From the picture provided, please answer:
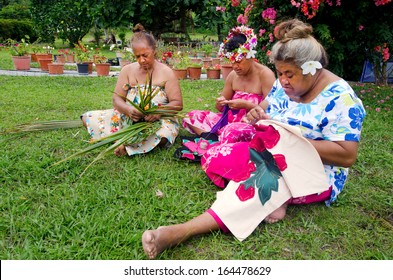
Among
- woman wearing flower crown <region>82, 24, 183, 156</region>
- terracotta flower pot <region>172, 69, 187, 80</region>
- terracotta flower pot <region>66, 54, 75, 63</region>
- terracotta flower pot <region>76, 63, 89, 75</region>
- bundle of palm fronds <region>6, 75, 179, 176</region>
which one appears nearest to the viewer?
bundle of palm fronds <region>6, 75, 179, 176</region>

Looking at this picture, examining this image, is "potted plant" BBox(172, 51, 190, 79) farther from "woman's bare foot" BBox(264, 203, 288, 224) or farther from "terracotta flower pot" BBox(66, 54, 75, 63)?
"woman's bare foot" BBox(264, 203, 288, 224)

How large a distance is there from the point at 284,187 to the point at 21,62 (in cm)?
853

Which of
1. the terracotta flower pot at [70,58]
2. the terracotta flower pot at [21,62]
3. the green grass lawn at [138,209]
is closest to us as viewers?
the green grass lawn at [138,209]

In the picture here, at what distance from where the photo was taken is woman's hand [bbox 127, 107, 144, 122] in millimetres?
2990

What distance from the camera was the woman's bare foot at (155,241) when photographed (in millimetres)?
1652

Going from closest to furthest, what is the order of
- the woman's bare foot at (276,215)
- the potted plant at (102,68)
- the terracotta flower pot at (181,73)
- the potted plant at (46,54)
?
the woman's bare foot at (276,215)
the terracotta flower pot at (181,73)
the potted plant at (102,68)
the potted plant at (46,54)

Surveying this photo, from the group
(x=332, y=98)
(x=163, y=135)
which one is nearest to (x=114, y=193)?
(x=163, y=135)

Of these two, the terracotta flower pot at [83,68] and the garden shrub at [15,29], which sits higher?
the garden shrub at [15,29]

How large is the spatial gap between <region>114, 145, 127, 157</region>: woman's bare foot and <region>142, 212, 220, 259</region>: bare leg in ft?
4.37

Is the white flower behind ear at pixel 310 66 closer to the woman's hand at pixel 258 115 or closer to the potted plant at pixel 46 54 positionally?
the woman's hand at pixel 258 115

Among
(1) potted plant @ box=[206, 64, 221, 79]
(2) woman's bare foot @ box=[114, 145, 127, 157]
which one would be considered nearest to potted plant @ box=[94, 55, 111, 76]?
(1) potted plant @ box=[206, 64, 221, 79]

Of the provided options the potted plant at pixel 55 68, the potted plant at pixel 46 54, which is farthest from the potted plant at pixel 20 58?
the potted plant at pixel 55 68

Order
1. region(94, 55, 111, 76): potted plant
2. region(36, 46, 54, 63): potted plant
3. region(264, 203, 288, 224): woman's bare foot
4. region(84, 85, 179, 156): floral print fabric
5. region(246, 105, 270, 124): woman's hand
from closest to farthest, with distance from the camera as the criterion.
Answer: region(264, 203, 288, 224): woman's bare foot, region(246, 105, 270, 124): woman's hand, region(84, 85, 179, 156): floral print fabric, region(94, 55, 111, 76): potted plant, region(36, 46, 54, 63): potted plant

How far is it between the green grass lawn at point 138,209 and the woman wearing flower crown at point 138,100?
0.13 meters
